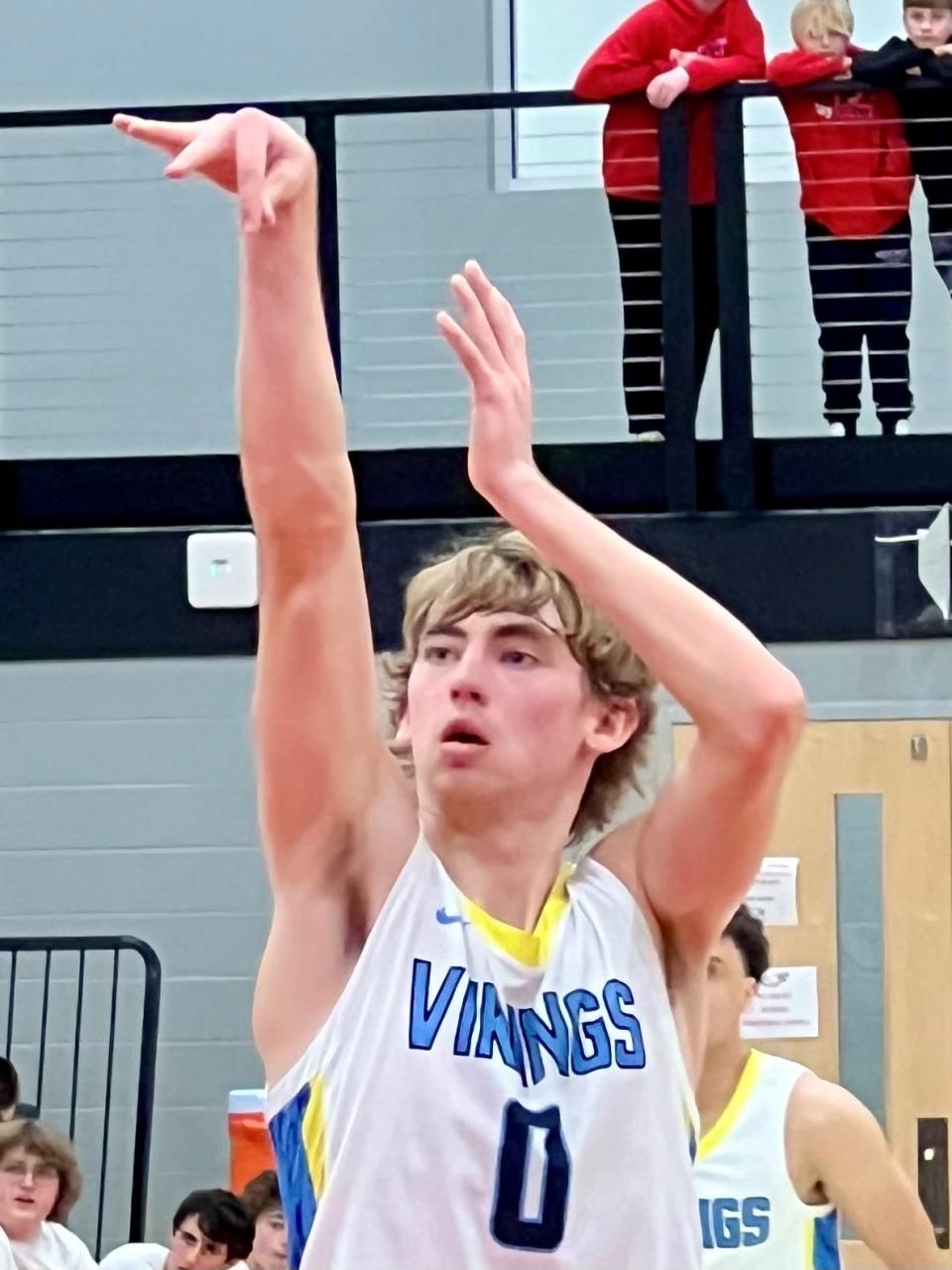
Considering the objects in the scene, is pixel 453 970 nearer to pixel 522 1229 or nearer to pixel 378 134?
pixel 522 1229

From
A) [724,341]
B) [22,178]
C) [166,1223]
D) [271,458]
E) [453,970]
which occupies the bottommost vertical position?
[166,1223]

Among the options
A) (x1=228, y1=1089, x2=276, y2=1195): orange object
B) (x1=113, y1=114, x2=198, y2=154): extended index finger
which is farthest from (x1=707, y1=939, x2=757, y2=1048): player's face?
(x1=228, y1=1089, x2=276, y2=1195): orange object

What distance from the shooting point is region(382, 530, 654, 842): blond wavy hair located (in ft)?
5.31

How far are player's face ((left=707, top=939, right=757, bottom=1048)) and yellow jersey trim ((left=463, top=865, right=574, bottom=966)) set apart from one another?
1471 mm

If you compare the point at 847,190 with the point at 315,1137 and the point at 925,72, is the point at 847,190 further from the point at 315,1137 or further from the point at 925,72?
the point at 315,1137

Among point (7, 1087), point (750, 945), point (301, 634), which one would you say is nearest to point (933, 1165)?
point (7, 1087)

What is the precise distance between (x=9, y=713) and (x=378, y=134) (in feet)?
7.24

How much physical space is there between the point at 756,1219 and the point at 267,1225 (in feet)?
5.92

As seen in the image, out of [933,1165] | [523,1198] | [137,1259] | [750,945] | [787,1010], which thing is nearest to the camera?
[523,1198]

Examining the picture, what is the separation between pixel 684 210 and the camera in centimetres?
564

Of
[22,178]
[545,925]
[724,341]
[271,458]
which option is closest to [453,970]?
[545,925]

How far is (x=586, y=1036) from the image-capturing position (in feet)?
4.85

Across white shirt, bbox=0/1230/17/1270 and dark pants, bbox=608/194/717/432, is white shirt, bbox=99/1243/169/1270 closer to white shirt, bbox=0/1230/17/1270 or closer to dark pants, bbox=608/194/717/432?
white shirt, bbox=0/1230/17/1270

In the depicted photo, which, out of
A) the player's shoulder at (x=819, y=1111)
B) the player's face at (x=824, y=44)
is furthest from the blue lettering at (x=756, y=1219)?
the player's face at (x=824, y=44)
